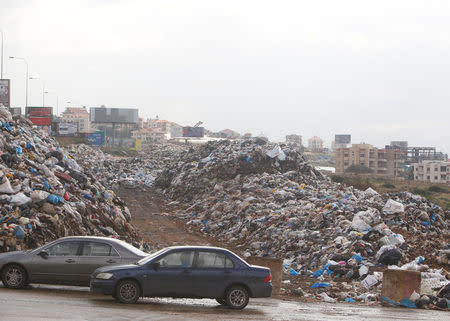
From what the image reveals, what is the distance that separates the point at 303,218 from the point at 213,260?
1362cm

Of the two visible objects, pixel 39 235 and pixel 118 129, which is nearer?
pixel 39 235

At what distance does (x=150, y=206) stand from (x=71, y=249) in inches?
961

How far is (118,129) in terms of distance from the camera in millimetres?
194125

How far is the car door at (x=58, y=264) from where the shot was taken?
13.5 m

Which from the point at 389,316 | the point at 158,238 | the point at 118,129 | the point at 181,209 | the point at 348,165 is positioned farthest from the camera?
the point at 118,129

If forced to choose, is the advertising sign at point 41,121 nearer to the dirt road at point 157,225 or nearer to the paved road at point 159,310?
the dirt road at point 157,225

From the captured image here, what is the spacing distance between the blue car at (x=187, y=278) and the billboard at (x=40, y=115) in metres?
67.4

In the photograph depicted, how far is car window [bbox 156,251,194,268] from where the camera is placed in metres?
12.4

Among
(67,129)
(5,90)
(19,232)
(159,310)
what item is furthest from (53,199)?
(67,129)

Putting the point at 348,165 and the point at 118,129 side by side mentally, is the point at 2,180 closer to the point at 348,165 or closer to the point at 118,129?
the point at 348,165

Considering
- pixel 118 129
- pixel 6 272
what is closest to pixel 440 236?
pixel 6 272

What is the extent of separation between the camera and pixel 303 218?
84.7ft

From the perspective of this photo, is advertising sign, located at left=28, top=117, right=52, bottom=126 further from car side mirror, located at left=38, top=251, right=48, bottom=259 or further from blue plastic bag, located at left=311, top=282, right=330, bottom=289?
car side mirror, located at left=38, top=251, right=48, bottom=259

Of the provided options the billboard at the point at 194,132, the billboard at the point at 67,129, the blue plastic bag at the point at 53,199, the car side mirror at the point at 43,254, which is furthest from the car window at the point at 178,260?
the billboard at the point at 194,132
